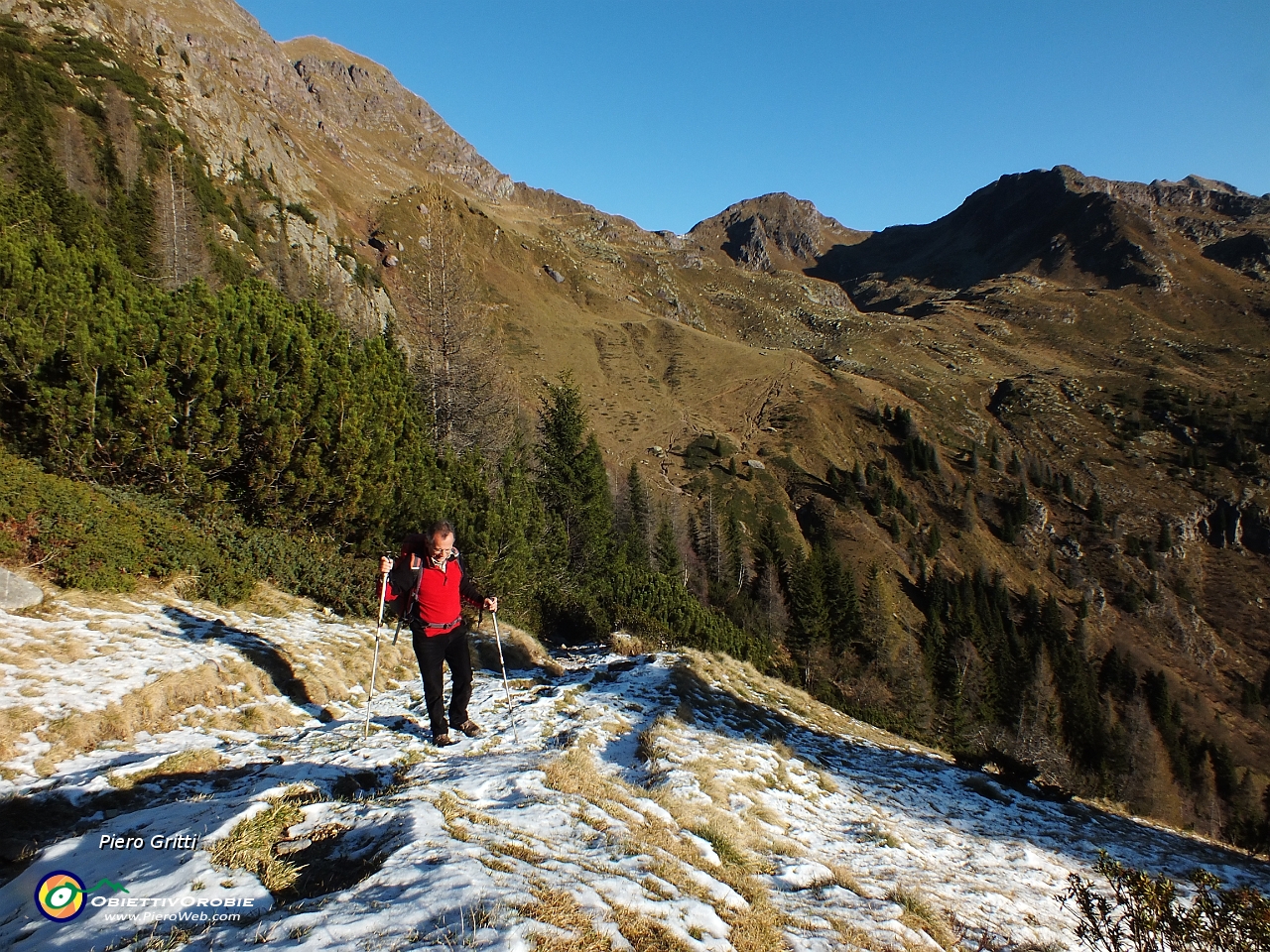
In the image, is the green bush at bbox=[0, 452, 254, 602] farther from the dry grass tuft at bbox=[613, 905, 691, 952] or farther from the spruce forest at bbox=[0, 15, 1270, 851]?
the dry grass tuft at bbox=[613, 905, 691, 952]

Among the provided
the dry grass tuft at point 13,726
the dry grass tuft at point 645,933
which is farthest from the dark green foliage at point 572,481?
the dry grass tuft at point 645,933

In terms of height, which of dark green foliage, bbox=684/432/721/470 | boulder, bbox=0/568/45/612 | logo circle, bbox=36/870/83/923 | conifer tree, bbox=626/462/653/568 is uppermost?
dark green foliage, bbox=684/432/721/470

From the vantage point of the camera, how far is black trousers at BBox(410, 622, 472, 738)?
727 cm

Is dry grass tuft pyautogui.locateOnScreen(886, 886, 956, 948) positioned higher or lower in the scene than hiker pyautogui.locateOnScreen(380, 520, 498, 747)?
lower

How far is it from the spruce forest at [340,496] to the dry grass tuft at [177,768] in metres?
4.81

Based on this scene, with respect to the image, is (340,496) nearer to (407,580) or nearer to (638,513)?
(407,580)

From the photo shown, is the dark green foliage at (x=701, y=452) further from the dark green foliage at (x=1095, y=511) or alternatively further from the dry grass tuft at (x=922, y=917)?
the dry grass tuft at (x=922, y=917)

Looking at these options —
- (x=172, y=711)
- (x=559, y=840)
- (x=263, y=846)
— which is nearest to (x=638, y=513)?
(x=172, y=711)

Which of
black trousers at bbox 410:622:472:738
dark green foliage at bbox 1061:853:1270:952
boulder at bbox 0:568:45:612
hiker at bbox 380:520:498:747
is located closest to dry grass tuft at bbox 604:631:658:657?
black trousers at bbox 410:622:472:738

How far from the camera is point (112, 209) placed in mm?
39469

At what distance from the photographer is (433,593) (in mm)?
7227

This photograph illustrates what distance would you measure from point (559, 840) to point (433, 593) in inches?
133

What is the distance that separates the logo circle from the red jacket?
391cm

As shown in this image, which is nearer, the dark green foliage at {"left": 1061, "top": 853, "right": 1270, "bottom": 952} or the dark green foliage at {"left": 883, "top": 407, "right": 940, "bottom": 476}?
the dark green foliage at {"left": 1061, "top": 853, "right": 1270, "bottom": 952}
